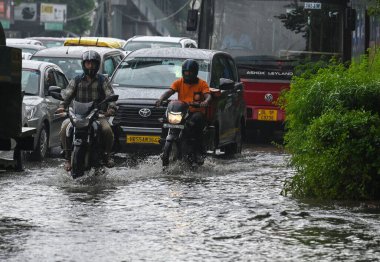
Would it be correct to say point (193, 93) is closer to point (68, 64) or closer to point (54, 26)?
point (68, 64)

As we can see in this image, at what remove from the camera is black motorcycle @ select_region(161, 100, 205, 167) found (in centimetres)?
1755

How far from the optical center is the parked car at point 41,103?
764 inches

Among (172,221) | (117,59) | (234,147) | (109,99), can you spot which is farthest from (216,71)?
(172,221)

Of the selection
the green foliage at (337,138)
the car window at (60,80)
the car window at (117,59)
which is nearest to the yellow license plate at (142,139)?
the car window at (60,80)

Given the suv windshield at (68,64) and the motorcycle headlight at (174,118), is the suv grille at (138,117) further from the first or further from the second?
the suv windshield at (68,64)

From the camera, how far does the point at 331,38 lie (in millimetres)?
24922

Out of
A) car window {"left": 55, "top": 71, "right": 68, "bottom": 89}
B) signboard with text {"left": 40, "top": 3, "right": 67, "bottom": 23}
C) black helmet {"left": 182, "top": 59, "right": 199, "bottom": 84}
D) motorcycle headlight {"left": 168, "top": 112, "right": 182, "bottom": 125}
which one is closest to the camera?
motorcycle headlight {"left": 168, "top": 112, "right": 182, "bottom": 125}

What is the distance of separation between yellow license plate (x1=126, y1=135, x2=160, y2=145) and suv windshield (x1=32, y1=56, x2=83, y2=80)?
6.14m

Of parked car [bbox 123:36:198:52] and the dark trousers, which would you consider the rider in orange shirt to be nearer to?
the dark trousers

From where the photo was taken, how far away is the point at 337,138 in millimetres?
13328

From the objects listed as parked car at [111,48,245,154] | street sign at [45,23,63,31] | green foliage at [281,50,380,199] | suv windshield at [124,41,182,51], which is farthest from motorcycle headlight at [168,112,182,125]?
street sign at [45,23,63,31]

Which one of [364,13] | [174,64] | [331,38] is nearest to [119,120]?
[174,64]

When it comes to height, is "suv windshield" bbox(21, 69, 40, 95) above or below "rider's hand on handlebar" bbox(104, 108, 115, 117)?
above

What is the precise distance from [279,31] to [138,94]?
614cm
